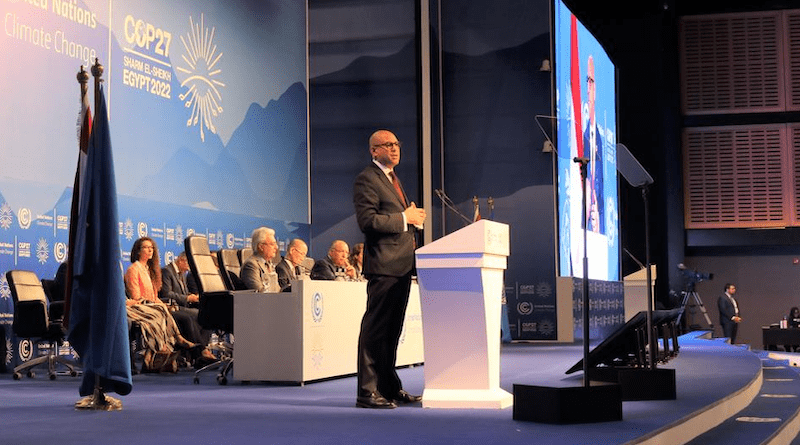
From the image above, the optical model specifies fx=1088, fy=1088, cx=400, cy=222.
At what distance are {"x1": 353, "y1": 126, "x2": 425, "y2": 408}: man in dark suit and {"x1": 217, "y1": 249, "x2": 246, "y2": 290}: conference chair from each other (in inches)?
112

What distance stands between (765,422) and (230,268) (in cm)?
425

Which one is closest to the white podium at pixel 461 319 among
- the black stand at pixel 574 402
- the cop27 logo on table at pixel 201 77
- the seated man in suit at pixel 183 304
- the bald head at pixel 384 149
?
the bald head at pixel 384 149

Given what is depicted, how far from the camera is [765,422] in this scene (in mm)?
5133

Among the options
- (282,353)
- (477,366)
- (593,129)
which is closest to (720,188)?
(593,129)

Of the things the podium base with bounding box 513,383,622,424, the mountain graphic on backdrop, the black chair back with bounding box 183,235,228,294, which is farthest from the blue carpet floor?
the mountain graphic on backdrop

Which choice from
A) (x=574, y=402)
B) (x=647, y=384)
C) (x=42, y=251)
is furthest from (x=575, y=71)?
(x=574, y=402)

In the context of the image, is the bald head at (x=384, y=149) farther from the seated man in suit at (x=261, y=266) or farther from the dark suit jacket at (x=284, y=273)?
the dark suit jacket at (x=284, y=273)

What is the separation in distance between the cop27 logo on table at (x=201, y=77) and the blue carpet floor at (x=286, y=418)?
144 inches

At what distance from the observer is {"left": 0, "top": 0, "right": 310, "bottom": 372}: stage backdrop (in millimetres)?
7918

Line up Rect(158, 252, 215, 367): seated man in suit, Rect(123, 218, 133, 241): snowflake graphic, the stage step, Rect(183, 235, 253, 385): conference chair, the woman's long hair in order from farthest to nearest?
Rect(123, 218, 133, 241): snowflake graphic < Rect(158, 252, 215, 367): seated man in suit < the woman's long hair < Rect(183, 235, 253, 385): conference chair < the stage step

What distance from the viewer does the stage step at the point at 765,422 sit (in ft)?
15.2

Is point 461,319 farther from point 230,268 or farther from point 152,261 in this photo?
point 152,261

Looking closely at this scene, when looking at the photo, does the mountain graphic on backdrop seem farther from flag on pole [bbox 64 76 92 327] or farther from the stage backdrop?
flag on pole [bbox 64 76 92 327]

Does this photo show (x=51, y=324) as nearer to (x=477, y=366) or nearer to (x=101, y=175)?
(x=101, y=175)
